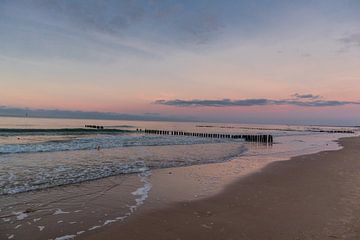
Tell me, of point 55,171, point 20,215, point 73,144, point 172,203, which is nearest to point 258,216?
point 172,203

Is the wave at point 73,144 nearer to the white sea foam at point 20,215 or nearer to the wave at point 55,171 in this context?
the wave at point 55,171

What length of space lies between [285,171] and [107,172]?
8.26 m

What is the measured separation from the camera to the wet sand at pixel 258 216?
6.12 meters

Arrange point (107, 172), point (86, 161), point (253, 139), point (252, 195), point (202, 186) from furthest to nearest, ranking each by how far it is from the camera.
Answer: point (253, 139) < point (86, 161) < point (107, 172) < point (202, 186) < point (252, 195)

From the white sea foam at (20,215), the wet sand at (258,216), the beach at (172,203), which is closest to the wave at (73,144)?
the beach at (172,203)

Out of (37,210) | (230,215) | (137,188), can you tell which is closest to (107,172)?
(137,188)

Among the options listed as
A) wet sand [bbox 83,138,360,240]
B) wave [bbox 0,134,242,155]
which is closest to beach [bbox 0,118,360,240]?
wet sand [bbox 83,138,360,240]

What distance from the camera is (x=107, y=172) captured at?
1361cm

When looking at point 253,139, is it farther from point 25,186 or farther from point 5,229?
point 5,229

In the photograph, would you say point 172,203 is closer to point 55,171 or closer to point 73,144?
point 55,171

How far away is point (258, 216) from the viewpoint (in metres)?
7.30

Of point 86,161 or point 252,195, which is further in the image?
point 86,161

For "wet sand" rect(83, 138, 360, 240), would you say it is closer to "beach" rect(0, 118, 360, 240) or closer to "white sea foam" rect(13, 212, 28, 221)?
"beach" rect(0, 118, 360, 240)

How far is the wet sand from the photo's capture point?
20.1ft
